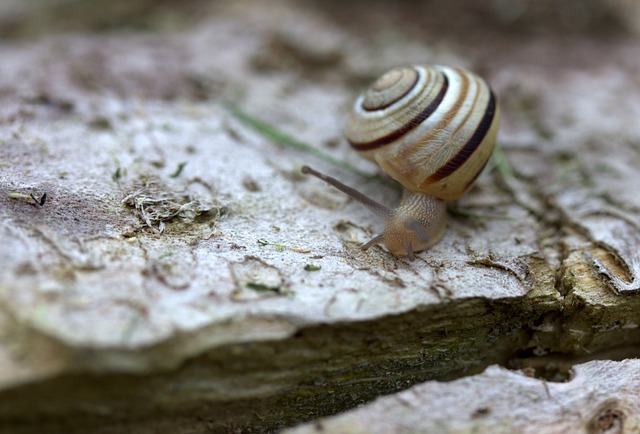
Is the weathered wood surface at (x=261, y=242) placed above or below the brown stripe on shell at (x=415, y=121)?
below

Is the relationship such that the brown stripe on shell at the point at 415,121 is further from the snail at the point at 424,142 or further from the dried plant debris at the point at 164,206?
the dried plant debris at the point at 164,206

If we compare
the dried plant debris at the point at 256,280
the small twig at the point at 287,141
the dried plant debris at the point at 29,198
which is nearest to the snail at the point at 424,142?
the small twig at the point at 287,141

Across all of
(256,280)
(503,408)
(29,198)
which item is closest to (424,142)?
(256,280)

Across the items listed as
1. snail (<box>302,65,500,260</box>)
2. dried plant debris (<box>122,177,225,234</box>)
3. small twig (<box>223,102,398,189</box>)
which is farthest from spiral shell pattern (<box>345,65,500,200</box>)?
dried plant debris (<box>122,177,225,234</box>)

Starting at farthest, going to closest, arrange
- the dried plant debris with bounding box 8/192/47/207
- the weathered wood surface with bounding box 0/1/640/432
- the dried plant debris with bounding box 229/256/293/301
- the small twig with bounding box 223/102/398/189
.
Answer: the small twig with bounding box 223/102/398/189 < the dried plant debris with bounding box 8/192/47/207 < the dried plant debris with bounding box 229/256/293/301 < the weathered wood surface with bounding box 0/1/640/432

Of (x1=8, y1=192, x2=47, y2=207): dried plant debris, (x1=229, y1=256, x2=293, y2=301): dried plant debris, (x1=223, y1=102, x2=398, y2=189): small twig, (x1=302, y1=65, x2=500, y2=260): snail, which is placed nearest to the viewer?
(x1=229, y1=256, x2=293, y2=301): dried plant debris

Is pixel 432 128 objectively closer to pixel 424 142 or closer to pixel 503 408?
pixel 424 142

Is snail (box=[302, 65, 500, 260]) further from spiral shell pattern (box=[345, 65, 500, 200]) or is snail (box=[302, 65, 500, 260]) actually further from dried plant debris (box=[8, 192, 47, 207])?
dried plant debris (box=[8, 192, 47, 207])

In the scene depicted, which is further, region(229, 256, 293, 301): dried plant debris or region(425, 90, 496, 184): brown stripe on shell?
region(425, 90, 496, 184): brown stripe on shell
